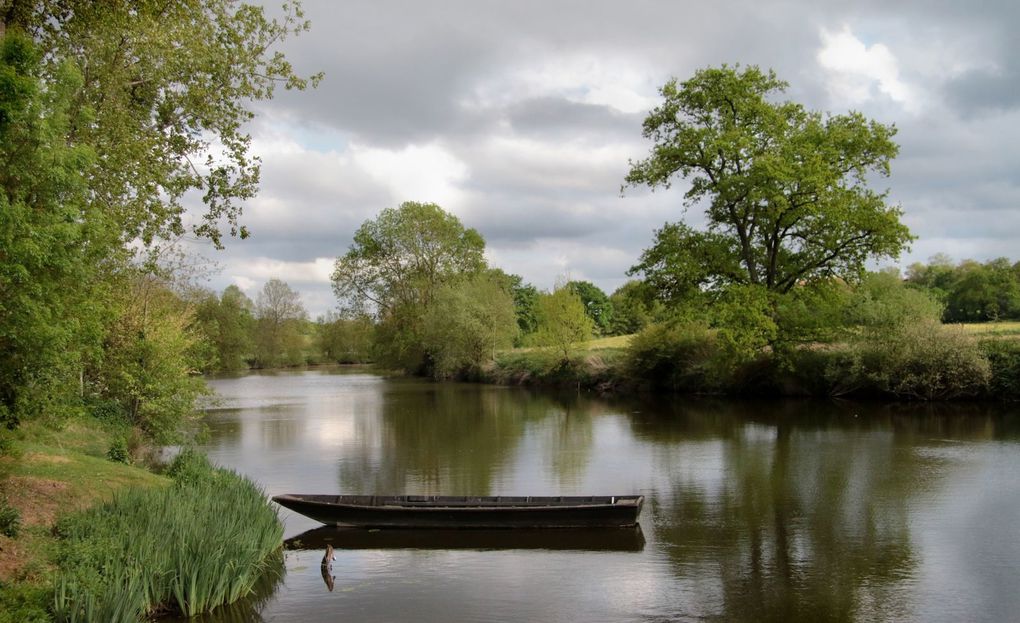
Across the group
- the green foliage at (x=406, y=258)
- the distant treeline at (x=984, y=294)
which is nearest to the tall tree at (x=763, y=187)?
the distant treeline at (x=984, y=294)

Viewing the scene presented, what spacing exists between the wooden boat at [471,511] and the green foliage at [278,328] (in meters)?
84.9

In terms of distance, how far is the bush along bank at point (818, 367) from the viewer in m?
31.7

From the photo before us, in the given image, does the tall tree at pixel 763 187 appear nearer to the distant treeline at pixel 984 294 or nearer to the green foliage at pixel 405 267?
the distant treeline at pixel 984 294

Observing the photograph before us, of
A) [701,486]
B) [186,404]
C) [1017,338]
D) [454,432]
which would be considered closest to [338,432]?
[454,432]

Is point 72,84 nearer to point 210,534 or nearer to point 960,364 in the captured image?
point 210,534

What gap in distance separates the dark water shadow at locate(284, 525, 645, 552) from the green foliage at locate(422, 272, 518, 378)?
45.6 m

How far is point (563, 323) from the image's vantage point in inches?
2060

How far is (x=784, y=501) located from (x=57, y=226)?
13.8m

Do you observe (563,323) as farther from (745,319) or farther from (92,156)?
(92,156)

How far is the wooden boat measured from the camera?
43.8 feet

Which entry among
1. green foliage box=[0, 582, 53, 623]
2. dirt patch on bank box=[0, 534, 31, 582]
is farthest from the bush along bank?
green foliage box=[0, 582, 53, 623]

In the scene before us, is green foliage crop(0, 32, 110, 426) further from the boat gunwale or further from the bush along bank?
the bush along bank

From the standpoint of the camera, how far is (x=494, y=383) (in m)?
58.8

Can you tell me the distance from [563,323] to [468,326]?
9.92m
